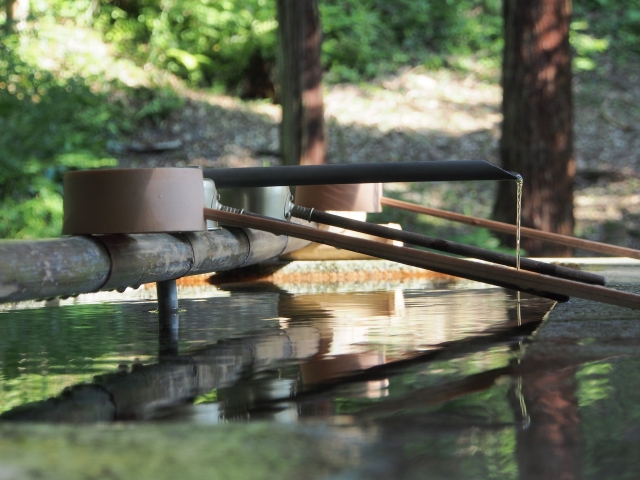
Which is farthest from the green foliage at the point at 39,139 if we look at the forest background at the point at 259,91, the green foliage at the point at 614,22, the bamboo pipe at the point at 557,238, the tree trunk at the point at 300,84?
the green foliage at the point at 614,22

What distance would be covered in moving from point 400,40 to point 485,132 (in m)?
3.87

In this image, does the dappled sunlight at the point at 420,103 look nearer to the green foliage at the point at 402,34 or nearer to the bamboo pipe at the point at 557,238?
the green foliage at the point at 402,34

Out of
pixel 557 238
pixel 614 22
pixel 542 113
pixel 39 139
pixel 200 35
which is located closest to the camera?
pixel 557 238

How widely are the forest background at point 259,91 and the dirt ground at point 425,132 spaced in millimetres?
30

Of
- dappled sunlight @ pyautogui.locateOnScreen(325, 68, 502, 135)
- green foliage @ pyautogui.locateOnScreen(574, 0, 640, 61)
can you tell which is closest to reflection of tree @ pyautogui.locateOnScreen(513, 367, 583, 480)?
dappled sunlight @ pyautogui.locateOnScreen(325, 68, 502, 135)

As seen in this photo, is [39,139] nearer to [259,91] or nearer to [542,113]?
[259,91]

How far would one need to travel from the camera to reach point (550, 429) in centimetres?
137

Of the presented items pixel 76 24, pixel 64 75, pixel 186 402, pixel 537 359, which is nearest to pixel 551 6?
pixel 537 359

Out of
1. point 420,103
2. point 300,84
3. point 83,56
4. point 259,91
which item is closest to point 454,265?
point 300,84

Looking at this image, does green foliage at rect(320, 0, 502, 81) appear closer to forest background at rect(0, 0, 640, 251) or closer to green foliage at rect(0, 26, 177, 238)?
forest background at rect(0, 0, 640, 251)

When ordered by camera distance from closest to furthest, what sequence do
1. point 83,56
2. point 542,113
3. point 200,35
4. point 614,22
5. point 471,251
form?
1. point 471,251
2. point 542,113
3. point 83,56
4. point 200,35
5. point 614,22

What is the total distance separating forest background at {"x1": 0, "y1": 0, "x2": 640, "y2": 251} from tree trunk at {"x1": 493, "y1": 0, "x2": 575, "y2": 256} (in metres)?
2.58

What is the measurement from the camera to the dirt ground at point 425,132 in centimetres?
1084

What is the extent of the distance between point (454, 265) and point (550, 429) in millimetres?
1093
